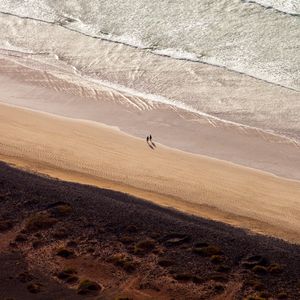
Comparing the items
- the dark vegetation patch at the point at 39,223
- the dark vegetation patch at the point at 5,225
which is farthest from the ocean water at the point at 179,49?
the dark vegetation patch at the point at 5,225

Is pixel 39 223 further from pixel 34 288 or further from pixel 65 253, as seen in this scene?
pixel 34 288

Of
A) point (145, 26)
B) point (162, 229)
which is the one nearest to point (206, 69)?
point (145, 26)

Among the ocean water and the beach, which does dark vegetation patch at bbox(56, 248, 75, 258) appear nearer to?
the beach

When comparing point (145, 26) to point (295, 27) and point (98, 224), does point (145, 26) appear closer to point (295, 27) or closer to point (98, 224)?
point (295, 27)

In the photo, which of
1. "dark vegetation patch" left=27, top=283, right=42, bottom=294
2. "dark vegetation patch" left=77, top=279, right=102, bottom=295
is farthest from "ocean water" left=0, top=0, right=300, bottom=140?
"dark vegetation patch" left=27, top=283, right=42, bottom=294

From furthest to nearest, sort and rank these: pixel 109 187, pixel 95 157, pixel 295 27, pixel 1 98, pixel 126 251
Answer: pixel 295 27 < pixel 1 98 < pixel 95 157 < pixel 109 187 < pixel 126 251
